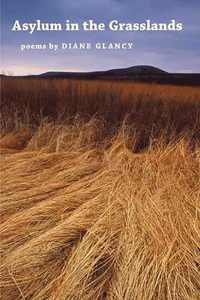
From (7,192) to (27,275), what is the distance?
33.4 inches

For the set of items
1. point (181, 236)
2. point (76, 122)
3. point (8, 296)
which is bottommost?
point (8, 296)

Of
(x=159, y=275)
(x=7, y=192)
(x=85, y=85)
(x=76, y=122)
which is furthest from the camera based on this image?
(x=85, y=85)

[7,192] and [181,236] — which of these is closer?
[181,236]

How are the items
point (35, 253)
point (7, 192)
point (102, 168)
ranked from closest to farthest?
point (35, 253) < point (7, 192) < point (102, 168)

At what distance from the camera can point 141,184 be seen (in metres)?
2.89

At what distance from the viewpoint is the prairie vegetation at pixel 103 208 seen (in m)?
2.02

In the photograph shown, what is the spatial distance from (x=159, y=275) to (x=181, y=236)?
1.13ft

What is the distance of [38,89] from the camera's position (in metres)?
6.14

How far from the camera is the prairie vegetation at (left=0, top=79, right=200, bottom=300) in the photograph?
202cm

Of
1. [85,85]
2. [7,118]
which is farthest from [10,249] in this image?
[85,85]

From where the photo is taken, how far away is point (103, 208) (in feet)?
8.48

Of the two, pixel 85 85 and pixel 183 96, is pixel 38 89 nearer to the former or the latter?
pixel 85 85

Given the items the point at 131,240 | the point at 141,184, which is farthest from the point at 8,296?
the point at 141,184

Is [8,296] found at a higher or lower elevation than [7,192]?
lower
